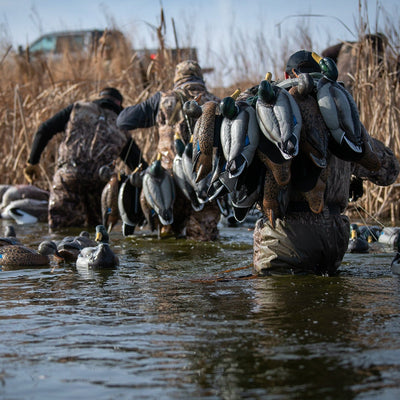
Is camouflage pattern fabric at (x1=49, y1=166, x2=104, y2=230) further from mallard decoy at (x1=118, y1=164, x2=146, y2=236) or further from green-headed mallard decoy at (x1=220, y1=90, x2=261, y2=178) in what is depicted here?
green-headed mallard decoy at (x1=220, y1=90, x2=261, y2=178)

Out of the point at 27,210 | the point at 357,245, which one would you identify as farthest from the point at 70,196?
the point at 357,245

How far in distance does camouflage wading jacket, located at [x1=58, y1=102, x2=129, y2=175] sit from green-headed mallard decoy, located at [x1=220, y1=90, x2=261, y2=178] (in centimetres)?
574

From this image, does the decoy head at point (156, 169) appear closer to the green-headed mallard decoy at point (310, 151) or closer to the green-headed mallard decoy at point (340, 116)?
the green-headed mallard decoy at point (310, 151)

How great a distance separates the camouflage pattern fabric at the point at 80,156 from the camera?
9.69 meters

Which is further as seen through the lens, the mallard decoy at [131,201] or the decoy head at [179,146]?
the mallard decoy at [131,201]

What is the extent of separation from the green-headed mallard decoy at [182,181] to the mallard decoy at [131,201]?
1.73ft

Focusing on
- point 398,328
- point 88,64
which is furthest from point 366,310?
point 88,64

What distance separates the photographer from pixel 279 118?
155 inches

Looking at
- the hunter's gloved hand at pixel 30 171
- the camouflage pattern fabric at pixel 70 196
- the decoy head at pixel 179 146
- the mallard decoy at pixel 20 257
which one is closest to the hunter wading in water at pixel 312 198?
the mallard decoy at pixel 20 257

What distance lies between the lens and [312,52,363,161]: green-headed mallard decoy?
4.07m

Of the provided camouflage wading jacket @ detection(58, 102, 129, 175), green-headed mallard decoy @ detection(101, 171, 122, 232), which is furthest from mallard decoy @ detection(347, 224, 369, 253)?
camouflage wading jacket @ detection(58, 102, 129, 175)

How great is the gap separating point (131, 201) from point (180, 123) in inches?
37.5

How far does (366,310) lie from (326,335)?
0.54 meters

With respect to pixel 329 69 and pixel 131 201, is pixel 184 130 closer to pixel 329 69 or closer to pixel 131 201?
pixel 131 201
